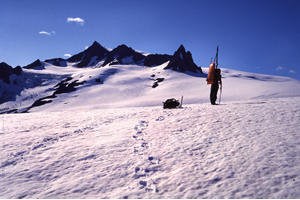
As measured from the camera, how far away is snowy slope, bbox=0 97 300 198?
8023 millimetres

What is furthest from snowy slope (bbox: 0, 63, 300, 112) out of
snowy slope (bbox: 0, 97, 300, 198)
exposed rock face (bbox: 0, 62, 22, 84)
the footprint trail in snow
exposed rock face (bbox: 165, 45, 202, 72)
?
the footprint trail in snow

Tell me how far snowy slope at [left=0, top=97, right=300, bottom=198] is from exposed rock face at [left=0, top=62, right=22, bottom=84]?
177637mm

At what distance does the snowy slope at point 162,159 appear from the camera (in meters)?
8.02

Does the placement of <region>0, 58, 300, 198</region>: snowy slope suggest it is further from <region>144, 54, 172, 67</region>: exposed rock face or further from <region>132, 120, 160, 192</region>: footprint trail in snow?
<region>144, 54, 172, 67</region>: exposed rock face

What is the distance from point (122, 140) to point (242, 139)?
15.6 feet

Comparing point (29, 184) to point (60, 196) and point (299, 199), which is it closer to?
point (60, 196)

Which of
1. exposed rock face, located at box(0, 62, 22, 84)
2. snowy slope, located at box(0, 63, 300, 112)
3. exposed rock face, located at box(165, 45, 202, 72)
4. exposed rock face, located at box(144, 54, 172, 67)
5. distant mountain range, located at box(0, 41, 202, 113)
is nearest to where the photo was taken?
snowy slope, located at box(0, 63, 300, 112)

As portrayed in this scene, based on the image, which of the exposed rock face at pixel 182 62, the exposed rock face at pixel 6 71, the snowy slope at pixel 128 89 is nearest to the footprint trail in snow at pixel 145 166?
the snowy slope at pixel 128 89

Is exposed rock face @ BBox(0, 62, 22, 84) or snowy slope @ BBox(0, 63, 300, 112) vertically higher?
exposed rock face @ BBox(0, 62, 22, 84)

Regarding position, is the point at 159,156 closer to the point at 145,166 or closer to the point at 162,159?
the point at 162,159

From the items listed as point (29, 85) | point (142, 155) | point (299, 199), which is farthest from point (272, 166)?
point (29, 85)

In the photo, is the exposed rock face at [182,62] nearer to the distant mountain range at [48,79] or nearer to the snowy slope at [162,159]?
the distant mountain range at [48,79]

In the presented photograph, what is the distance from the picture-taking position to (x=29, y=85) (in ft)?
550

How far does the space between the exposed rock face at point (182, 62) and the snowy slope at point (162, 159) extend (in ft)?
418
